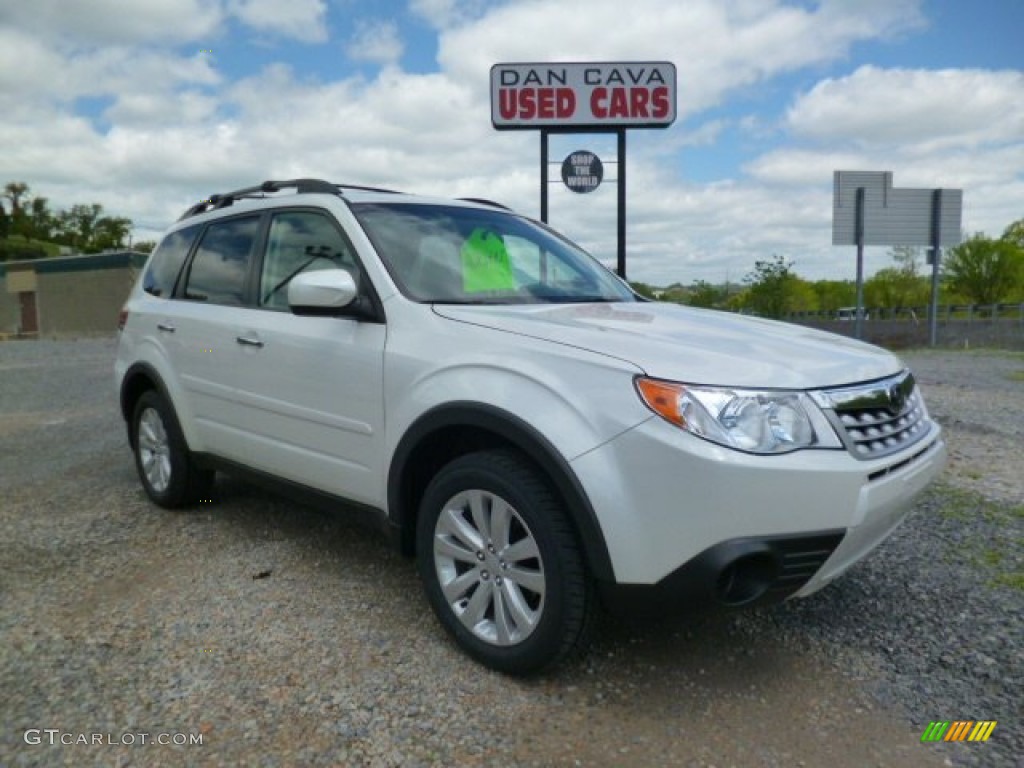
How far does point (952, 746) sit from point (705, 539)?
3.22 ft

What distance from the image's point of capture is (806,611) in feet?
10.7

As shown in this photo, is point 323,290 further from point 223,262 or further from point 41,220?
point 41,220

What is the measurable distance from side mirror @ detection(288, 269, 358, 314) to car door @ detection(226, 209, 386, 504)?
0.17m

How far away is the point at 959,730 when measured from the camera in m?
2.42

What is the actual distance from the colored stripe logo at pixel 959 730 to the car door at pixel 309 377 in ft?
6.77

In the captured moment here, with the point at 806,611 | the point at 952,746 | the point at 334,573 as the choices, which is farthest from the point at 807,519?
the point at 334,573

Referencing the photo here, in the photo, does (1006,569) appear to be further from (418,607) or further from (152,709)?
(152,709)

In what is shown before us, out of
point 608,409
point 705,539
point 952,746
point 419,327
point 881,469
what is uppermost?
point 419,327

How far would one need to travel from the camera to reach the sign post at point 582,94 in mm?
11648

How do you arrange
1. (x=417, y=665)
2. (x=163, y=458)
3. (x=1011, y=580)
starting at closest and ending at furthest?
(x=417, y=665) < (x=1011, y=580) < (x=163, y=458)

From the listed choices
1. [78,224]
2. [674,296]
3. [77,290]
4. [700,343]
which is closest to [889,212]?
[674,296]

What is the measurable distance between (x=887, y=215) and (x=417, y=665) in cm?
1998

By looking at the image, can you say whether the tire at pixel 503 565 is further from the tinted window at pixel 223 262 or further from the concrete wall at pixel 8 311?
the concrete wall at pixel 8 311

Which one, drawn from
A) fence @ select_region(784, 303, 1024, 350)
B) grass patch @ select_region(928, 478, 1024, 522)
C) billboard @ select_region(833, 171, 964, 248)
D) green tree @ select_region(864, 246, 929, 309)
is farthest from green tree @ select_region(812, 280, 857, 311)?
grass patch @ select_region(928, 478, 1024, 522)
